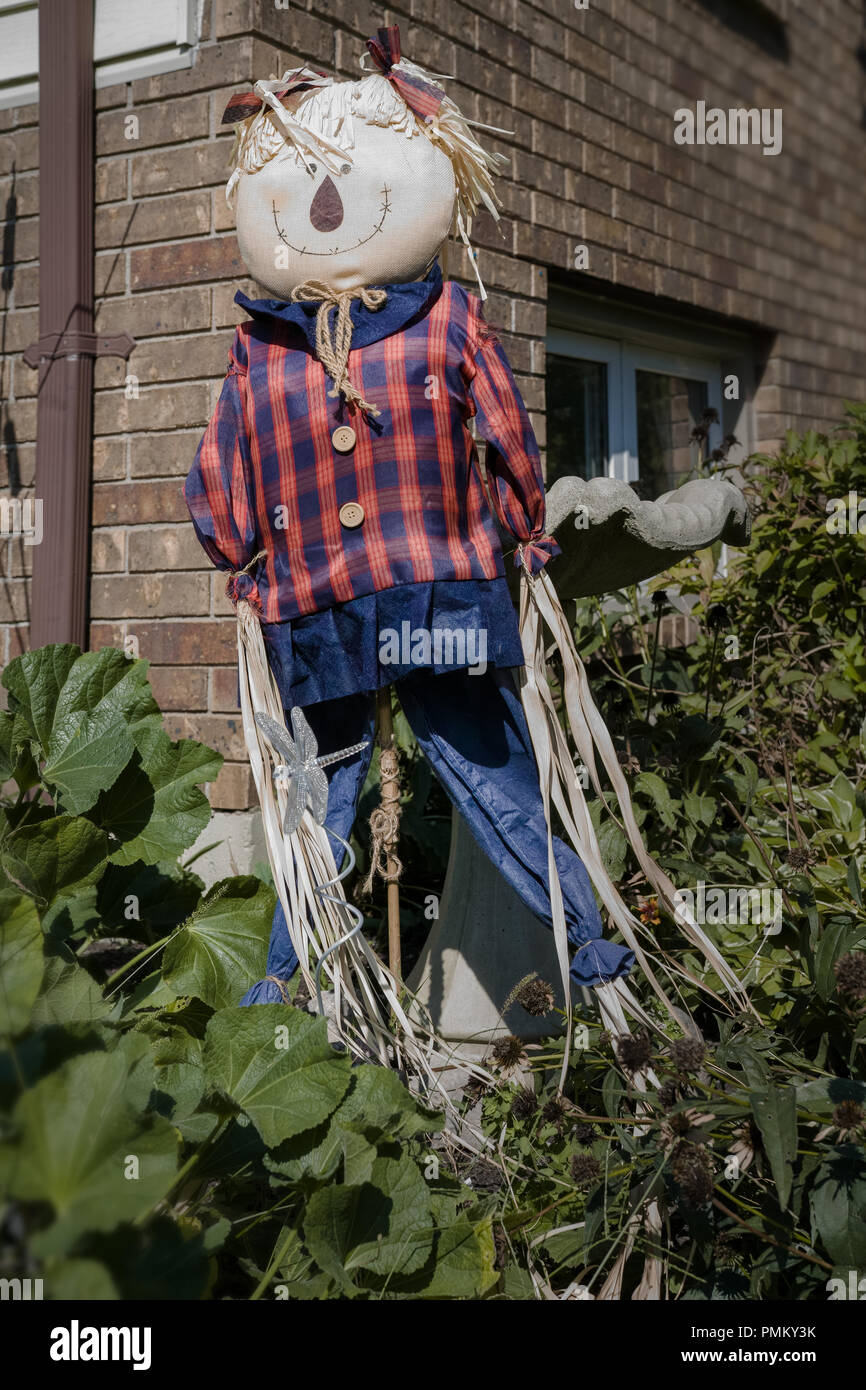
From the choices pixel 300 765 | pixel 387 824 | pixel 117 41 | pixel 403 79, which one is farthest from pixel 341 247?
pixel 117 41

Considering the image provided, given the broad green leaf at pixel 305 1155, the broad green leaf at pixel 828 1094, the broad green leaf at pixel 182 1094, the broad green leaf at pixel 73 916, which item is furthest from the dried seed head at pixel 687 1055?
the broad green leaf at pixel 73 916

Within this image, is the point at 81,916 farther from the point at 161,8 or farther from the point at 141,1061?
the point at 161,8

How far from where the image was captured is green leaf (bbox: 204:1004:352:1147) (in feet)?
4.91

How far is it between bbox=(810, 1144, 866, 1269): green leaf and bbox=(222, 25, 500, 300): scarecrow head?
149 centimetres

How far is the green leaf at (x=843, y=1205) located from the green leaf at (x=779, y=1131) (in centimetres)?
7

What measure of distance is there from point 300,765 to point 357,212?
0.91 m

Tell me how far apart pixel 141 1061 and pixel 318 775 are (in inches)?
25.9

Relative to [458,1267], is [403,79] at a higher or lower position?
higher

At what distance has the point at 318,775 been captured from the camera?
186cm

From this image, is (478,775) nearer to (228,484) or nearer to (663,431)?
(228,484)

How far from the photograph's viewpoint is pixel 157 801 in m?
2.12

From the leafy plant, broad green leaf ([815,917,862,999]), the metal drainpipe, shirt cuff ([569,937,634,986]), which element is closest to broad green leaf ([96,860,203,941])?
the leafy plant

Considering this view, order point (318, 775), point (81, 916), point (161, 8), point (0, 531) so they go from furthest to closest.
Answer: point (0, 531)
point (161, 8)
point (81, 916)
point (318, 775)
